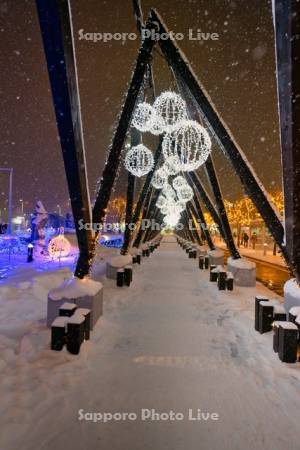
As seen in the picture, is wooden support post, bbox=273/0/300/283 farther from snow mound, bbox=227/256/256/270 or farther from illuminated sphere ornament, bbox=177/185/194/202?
illuminated sphere ornament, bbox=177/185/194/202

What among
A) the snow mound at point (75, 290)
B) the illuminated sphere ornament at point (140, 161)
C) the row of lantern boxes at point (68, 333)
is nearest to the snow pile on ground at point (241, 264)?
the illuminated sphere ornament at point (140, 161)

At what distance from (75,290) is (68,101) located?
3535 mm

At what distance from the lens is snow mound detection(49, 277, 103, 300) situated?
22.4 ft

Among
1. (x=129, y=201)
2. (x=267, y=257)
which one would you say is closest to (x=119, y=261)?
(x=129, y=201)

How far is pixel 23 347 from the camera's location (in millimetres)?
5516

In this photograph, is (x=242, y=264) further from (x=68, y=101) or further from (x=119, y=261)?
(x=68, y=101)

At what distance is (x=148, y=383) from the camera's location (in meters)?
4.53

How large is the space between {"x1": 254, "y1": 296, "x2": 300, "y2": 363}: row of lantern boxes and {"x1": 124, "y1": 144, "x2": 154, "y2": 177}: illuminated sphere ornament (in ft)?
18.7

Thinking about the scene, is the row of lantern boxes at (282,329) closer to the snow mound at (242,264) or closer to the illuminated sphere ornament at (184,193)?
the snow mound at (242,264)

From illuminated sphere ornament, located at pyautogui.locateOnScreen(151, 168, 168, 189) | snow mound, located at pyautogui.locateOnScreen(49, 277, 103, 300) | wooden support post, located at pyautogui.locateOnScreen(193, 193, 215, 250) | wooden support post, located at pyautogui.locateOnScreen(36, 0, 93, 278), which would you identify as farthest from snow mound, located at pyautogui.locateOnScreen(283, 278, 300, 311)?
wooden support post, located at pyautogui.locateOnScreen(193, 193, 215, 250)

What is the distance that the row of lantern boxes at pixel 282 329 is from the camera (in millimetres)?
5312

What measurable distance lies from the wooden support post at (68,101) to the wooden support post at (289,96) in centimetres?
291

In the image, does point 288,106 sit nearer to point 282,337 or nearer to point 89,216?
point 282,337

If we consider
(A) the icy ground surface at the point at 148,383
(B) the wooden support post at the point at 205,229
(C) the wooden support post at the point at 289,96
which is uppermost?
(C) the wooden support post at the point at 289,96
